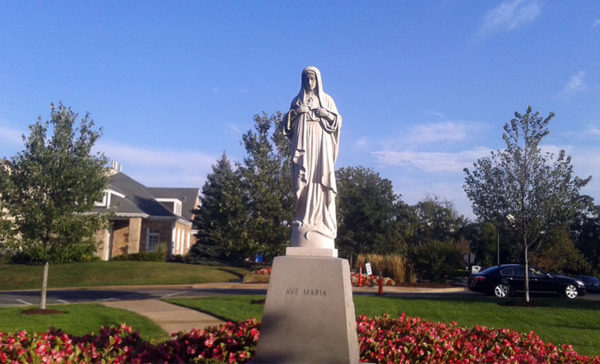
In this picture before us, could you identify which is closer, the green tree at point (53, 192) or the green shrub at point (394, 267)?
the green tree at point (53, 192)

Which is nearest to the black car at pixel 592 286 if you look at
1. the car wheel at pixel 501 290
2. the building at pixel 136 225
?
the car wheel at pixel 501 290

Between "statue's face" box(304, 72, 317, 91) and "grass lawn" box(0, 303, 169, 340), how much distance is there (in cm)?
548

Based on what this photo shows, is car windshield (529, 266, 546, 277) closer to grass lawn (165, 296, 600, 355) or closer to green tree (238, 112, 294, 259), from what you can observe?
grass lawn (165, 296, 600, 355)

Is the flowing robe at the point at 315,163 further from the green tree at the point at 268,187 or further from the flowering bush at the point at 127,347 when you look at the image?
the green tree at the point at 268,187

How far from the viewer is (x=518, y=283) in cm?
1948

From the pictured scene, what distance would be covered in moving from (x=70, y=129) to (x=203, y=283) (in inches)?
548

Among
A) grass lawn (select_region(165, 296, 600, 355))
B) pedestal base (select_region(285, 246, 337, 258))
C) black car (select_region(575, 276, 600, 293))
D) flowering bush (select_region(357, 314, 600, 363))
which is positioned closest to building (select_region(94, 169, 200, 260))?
grass lawn (select_region(165, 296, 600, 355))

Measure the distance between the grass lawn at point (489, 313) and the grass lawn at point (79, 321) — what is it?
6.24 feet

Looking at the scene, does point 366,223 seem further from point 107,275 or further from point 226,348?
point 226,348

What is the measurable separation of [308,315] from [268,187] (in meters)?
12.1

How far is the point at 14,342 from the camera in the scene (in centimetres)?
623

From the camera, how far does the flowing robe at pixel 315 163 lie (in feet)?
22.4

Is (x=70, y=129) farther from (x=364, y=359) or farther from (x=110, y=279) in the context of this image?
(x=110, y=279)

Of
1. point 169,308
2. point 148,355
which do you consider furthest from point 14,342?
point 169,308
